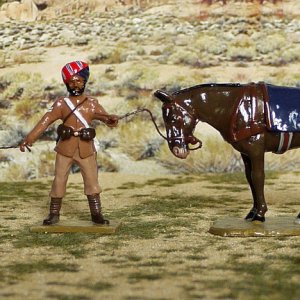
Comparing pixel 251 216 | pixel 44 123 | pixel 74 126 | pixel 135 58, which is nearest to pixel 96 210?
pixel 74 126

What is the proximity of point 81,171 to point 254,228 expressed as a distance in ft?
4.67

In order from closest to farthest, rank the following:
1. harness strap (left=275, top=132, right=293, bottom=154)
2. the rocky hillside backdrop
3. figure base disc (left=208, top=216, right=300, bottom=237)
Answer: figure base disc (left=208, top=216, right=300, bottom=237)
harness strap (left=275, top=132, right=293, bottom=154)
the rocky hillside backdrop

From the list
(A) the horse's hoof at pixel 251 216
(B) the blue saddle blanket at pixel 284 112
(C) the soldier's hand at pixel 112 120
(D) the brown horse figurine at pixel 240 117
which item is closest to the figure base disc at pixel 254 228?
(A) the horse's hoof at pixel 251 216

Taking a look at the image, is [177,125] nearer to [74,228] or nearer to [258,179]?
[258,179]

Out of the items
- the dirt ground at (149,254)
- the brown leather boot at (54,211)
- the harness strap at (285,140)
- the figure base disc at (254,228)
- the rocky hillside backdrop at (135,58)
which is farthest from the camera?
the rocky hillside backdrop at (135,58)

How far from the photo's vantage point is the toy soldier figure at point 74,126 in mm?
5652

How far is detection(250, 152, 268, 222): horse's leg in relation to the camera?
5.60 m

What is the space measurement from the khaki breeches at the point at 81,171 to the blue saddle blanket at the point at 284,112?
4.70 ft

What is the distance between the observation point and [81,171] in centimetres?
577

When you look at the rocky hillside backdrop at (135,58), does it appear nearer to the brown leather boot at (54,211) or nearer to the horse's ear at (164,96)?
the brown leather boot at (54,211)

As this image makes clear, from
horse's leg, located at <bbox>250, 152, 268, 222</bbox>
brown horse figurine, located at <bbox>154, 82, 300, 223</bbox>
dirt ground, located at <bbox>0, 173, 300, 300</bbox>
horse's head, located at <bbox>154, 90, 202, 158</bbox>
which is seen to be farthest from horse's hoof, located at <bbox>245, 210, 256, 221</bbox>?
horse's head, located at <bbox>154, 90, 202, 158</bbox>

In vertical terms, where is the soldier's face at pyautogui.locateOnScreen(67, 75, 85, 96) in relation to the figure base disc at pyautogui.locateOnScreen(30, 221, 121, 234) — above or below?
above

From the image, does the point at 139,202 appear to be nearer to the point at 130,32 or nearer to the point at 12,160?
the point at 12,160

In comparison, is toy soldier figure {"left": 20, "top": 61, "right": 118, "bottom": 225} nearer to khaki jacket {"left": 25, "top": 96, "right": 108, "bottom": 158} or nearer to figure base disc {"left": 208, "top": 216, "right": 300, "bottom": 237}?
khaki jacket {"left": 25, "top": 96, "right": 108, "bottom": 158}
